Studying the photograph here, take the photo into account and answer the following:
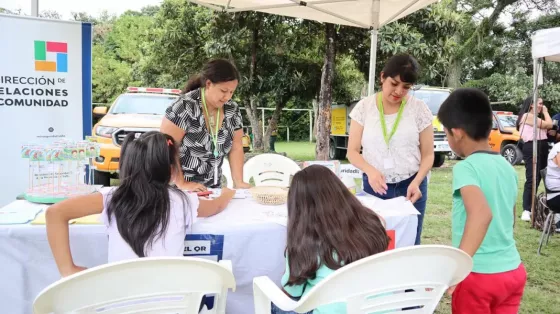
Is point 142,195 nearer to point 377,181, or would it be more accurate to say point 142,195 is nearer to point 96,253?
point 96,253

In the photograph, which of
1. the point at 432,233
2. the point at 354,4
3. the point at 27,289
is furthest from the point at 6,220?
the point at 432,233

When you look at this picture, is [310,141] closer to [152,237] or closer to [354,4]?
[354,4]

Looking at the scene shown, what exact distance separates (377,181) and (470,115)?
817 mm

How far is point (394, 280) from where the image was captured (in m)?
1.20

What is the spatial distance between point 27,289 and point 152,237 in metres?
0.70

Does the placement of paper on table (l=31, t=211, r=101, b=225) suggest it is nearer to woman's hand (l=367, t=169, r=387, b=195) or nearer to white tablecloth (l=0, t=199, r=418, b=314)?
white tablecloth (l=0, t=199, r=418, b=314)

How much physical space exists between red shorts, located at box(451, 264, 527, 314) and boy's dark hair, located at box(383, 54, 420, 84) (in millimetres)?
1051

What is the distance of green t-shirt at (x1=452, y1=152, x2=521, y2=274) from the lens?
150cm

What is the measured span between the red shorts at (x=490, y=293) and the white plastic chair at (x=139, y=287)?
82 cm

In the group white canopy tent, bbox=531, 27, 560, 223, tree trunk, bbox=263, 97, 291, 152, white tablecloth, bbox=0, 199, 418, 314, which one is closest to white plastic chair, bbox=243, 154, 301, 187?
white tablecloth, bbox=0, 199, 418, 314

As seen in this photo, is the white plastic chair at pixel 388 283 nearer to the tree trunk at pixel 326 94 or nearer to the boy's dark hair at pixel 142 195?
the boy's dark hair at pixel 142 195

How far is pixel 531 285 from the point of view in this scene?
3.28m

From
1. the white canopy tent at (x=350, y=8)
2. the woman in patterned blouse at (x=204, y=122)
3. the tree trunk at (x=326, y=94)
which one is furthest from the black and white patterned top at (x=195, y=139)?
the tree trunk at (x=326, y=94)

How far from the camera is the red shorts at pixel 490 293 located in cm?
153
